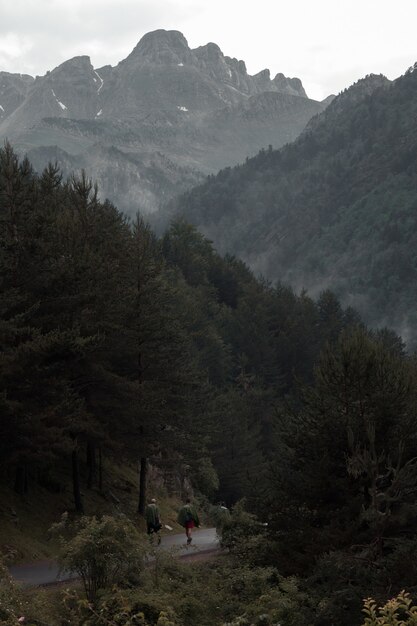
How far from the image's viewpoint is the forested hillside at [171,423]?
15562 mm

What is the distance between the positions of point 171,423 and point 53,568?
1331 cm

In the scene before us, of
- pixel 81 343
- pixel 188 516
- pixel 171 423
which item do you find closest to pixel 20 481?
pixel 81 343

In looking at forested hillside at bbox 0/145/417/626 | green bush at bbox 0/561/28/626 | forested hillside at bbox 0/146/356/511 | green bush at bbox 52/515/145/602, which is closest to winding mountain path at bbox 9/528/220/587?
green bush at bbox 52/515/145/602

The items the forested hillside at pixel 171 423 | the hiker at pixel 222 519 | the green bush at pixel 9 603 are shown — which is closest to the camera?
the green bush at pixel 9 603

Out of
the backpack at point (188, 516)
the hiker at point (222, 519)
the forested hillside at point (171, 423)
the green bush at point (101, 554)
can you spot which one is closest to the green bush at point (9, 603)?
the forested hillside at point (171, 423)

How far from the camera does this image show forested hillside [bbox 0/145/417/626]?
613 inches

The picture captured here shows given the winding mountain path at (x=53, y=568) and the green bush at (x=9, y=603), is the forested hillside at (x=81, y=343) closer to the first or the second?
the winding mountain path at (x=53, y=568)

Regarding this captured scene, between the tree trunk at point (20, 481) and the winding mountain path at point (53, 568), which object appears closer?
the winding mountain path at point (53, 568)

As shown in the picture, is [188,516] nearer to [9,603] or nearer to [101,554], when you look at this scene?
[101,554]

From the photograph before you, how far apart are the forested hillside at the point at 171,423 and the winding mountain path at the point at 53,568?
55.7 inches

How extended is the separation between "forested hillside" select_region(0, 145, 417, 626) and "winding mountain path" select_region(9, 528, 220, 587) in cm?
141

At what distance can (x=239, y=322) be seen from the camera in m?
87.0

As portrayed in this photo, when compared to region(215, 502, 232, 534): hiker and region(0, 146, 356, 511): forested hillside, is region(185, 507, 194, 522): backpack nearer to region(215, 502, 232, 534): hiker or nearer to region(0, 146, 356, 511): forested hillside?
region(215, 502, 232, 534): hiker

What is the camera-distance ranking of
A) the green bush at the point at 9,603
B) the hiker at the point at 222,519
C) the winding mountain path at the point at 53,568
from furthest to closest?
the hiker at the point at 222,519
the winding mountain path at the point at 53,568
the green bush at the point at 9,603
